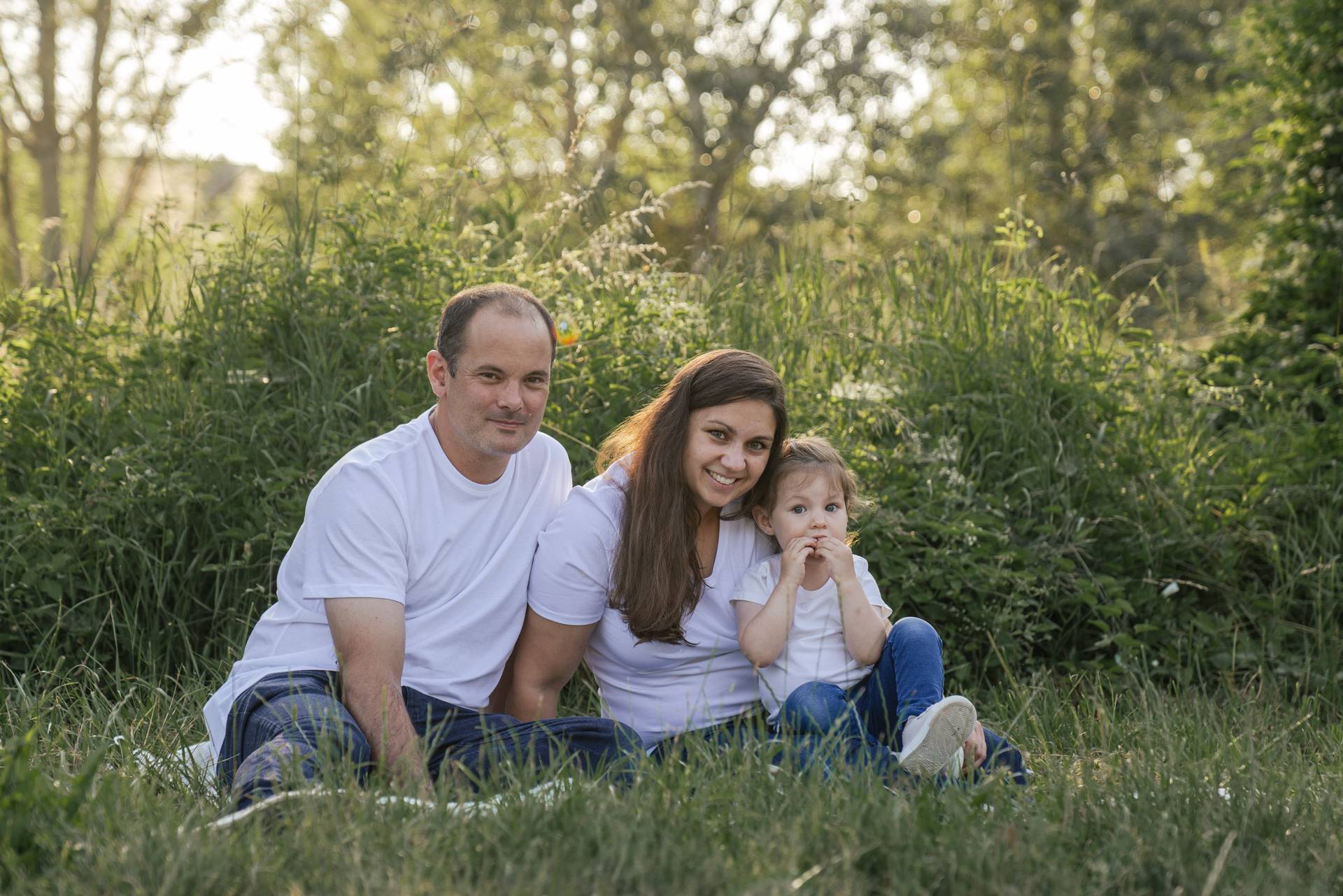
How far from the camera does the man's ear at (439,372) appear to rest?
3.35 m

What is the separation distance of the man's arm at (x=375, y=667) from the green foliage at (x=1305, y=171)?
4851 mm

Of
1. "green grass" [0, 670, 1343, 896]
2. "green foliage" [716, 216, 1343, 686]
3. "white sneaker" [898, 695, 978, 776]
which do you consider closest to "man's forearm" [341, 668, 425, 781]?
"green grass" [0, 670, 1343, 896]

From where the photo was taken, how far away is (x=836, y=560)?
3.40 meters

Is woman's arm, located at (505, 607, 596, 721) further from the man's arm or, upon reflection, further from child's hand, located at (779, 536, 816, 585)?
child's hand, located at (779, 536, 816, 585)

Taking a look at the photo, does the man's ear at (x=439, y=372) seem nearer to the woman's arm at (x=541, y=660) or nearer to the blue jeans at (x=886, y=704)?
the woman's arm at (x=541, y=660)

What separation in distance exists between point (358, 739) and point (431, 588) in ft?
1.54

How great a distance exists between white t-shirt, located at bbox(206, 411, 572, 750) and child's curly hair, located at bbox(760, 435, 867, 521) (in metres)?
0.66

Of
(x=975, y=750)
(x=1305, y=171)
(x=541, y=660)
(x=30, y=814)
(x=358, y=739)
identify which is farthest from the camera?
(x=1305, y=171)

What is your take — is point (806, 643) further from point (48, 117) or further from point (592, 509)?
point (48, 117)

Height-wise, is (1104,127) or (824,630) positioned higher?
(1104,127)

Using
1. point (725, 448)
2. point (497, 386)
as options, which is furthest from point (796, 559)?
point (497, 386)

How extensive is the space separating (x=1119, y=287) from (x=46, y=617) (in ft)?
47.6

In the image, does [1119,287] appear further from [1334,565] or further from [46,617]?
[46,617]

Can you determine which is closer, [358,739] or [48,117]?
[358,739]
